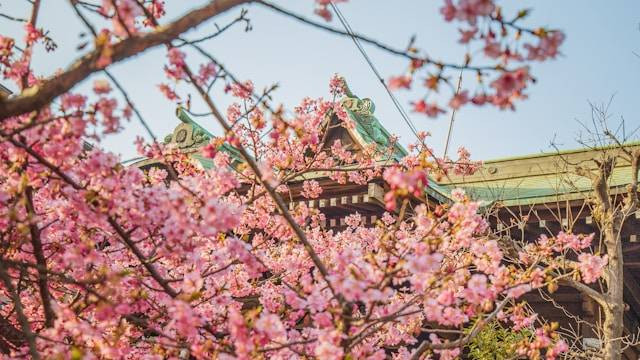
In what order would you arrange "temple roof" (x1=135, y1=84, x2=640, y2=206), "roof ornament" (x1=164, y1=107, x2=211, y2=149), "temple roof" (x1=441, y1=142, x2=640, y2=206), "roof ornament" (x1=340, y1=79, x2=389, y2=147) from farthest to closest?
"roof ornament" (x1=164, y1=107, x2=211, y2=149) < "roof ornament" (x1=340, y1=79, x2=389, y2=147) < "temple roof" (x1=135, y1=84, x2=640, y2=206) < "temple roof" (x1=441, y1=142, x2=640, y2=206)

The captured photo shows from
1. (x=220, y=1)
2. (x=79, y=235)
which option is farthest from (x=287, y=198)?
(x=220, y=1)

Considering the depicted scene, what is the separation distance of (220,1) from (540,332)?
3.35 metres

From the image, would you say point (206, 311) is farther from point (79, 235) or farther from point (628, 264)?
point (628, 264)

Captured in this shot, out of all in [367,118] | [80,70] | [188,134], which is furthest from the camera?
[188,134]

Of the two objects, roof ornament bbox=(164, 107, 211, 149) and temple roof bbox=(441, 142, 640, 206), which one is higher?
roof ornament bbox=(164, 107, 211, 149)

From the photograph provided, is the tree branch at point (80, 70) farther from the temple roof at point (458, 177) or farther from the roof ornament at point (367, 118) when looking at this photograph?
the roof ornament at point (367, 118)

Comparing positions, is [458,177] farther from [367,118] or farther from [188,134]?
[188,134]

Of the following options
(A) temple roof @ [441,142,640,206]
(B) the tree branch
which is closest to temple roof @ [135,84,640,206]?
(A) temple roof @ [441,142,640,206]

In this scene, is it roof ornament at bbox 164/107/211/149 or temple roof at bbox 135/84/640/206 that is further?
roof ornament at bbox 164/107/211/149

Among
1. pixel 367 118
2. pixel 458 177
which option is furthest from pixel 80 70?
pixel 458 177

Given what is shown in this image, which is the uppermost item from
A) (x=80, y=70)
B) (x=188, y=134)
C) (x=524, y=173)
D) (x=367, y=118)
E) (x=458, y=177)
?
(x=188, y=134)

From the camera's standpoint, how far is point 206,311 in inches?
172

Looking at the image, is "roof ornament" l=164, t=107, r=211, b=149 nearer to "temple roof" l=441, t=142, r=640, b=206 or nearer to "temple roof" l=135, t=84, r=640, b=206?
"temple roof" l=135, t=84, r=640, b=206

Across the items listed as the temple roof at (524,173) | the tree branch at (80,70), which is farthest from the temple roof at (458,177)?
the tree branch at (80,70)
